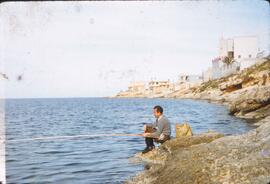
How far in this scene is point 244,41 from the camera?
87375mm

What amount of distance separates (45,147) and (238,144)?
1306 centimetres

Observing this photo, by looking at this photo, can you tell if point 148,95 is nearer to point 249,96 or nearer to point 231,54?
point 231,54

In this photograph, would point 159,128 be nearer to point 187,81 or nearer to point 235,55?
point 235,55

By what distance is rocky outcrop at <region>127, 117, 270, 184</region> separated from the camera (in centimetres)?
719

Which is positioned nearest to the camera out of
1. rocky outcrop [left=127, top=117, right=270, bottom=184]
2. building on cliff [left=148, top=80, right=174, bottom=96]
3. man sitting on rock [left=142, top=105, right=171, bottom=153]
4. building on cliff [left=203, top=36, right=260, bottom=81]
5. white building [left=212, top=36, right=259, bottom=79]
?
rocky outcrop [left=127, top=117, right=270, bottom=184]

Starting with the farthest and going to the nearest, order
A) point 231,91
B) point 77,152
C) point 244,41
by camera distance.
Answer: point 244,41, point 231,91, point 77,152

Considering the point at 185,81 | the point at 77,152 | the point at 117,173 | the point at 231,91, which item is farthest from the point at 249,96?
the point at 185,81

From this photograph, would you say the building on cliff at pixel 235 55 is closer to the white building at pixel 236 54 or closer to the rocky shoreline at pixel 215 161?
the white building at pixel 236 54

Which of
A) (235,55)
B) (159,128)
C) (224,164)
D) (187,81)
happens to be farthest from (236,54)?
(224,164)

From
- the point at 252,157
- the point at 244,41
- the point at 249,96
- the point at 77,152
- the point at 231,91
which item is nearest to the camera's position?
the point at 252,157

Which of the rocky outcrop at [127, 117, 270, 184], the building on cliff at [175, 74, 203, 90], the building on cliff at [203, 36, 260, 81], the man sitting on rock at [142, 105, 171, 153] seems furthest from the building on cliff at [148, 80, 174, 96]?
the rocky outcrop at [127, 117, 270, 184]

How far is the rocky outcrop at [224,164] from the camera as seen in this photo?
719 centimetres

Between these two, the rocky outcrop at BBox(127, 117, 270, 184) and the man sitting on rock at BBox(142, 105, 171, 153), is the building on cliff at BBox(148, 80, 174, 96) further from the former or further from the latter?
the rocky outcrop at BBox(127, 117, 270, 184)

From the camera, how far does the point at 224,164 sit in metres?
7.83
